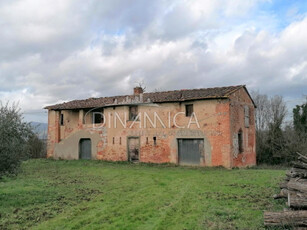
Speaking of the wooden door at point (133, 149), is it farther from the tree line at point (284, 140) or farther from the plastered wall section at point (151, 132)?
the tree line at point (284, 140)

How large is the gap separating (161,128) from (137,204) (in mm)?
10351

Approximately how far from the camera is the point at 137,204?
7.34 meters

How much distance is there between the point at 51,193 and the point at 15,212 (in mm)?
2086

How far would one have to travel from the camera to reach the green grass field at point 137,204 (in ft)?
19.0

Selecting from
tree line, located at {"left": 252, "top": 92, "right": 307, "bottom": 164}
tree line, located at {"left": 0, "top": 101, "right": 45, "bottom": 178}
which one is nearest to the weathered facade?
tree line, located at {"left": 252, "top": 92, "right": 307, "bottom": 164}

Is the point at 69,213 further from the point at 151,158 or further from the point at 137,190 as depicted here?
the point at 151,158

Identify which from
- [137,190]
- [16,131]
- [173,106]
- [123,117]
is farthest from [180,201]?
[123,117]

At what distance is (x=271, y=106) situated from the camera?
3288 centimetres

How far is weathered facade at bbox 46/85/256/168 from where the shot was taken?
15914 millimetres

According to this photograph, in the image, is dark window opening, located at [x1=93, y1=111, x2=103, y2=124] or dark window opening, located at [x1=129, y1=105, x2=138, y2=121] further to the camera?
dark window opening, located at [x1=93, y1=111, x2=103, y2=124]

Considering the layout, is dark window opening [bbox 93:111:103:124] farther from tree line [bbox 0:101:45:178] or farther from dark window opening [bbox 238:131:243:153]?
tree line [bbox 0:101:45:178]

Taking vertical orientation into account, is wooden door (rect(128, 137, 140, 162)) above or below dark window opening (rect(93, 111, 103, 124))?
below

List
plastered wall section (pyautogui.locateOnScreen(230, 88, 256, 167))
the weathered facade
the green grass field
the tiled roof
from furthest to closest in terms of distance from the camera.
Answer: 1. the tiled roof
2. plastered wall section (pyautogui.locateOnScreen(230, 88, 256, 167))
3. the weathered facade
4. the green grass field

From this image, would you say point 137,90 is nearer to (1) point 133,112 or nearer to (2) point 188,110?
(1) point 133,112
